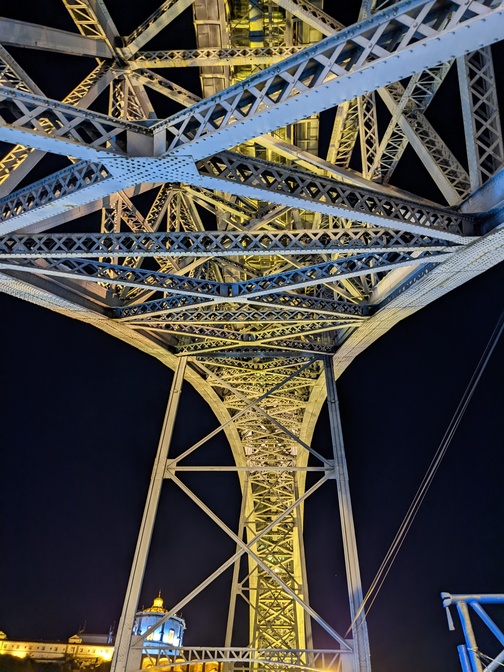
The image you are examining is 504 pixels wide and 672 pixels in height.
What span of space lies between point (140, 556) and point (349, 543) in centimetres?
504

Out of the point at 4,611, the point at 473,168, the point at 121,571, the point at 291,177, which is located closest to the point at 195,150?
the point at 291,177

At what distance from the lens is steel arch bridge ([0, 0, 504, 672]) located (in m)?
5.70

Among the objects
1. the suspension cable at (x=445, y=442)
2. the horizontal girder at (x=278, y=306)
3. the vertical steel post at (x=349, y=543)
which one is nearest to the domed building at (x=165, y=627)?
the suspension cable at (x=445, y=442)

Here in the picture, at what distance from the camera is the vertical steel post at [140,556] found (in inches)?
482

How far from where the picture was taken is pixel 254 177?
761 cm

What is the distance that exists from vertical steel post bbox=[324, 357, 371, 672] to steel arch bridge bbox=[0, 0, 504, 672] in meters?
0.05

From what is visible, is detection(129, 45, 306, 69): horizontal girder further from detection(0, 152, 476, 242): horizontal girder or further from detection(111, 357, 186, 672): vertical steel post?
detection(111, 357, 186, 672): vertical steel post

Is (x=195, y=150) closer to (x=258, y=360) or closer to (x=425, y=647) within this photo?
A: (x=258, y=360)

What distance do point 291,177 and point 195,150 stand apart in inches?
82.0

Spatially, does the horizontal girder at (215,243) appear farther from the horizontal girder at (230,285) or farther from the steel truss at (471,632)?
the steel truss at (471,632)

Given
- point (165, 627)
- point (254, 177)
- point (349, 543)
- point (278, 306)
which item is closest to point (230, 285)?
point (278, 306)

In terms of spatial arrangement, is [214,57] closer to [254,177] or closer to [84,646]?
[254,177]

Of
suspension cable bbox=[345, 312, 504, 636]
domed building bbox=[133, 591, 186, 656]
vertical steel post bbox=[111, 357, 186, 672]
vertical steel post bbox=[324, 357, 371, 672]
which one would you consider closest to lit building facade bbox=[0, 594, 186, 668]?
domed building bbox=[133, 591, 186, 656]

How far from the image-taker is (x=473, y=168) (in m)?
8.74
